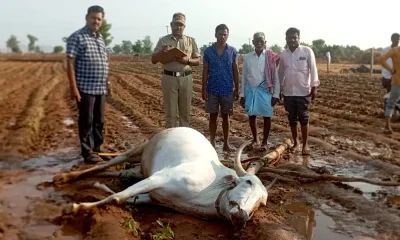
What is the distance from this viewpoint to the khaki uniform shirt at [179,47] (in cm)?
636

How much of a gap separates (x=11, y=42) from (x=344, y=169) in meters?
121

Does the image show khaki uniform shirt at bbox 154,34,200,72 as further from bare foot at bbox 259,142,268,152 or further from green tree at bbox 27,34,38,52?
green tree at bbox 27,34,38,52

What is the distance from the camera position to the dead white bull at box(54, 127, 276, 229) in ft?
11.6

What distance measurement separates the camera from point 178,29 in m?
6.24

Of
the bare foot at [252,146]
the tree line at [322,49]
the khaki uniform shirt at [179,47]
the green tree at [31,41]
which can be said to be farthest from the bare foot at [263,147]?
the green tree at [31,41]

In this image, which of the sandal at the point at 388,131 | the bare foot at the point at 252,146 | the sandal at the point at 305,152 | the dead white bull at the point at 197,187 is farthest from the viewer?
the sandal at the point at 388,131

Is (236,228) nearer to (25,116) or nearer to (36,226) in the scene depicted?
(36,226)

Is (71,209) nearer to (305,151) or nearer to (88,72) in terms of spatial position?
(88,72)

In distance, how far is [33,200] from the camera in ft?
14.9

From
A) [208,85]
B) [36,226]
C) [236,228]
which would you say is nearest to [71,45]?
[208,85]

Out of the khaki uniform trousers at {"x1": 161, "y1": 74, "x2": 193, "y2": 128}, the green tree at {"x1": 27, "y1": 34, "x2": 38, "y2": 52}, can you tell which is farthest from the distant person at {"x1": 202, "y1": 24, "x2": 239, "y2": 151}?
the green tree at {"x1": 27, "y1": 34, "x2": 38, "y2": 52}

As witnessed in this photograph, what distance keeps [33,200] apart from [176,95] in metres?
2.67

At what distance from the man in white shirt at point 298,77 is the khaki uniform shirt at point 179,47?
1.35 metres

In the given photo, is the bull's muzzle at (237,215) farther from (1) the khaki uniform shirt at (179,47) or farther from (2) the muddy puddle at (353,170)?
(1) the khaki uniform shirt at (179,47)
